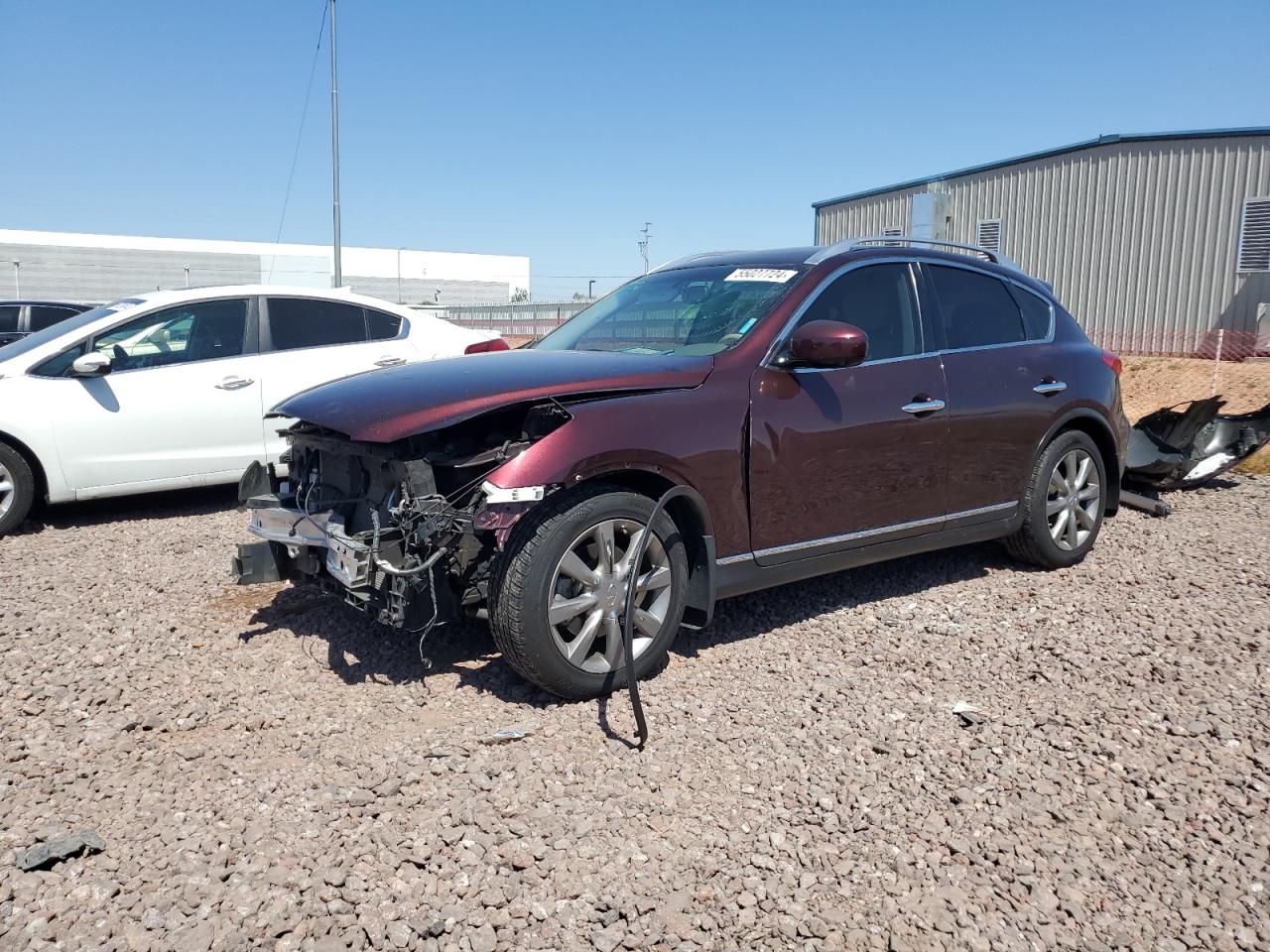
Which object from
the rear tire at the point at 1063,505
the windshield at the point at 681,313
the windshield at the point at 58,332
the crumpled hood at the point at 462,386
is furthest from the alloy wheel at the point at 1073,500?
the windshield at the point at 58,332

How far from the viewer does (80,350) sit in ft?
22.5

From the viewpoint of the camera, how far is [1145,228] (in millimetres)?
20234

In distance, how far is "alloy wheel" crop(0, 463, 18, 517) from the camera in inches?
257

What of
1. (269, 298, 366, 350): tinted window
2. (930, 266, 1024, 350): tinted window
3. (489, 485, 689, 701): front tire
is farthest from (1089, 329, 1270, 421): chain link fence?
(489, 485, 689, 701): front tire

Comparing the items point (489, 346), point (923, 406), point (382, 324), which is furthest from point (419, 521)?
point (382, 324)

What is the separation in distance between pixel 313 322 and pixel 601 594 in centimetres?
480

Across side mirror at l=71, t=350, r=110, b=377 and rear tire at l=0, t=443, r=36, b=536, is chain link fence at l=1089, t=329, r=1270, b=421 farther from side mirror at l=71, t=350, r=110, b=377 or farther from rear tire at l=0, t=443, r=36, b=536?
rear tire at l=0, t=443, r=36, b=536

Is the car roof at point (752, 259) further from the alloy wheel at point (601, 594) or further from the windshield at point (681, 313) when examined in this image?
the alloy wheel at point (601, 594)

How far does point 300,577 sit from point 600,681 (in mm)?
1453

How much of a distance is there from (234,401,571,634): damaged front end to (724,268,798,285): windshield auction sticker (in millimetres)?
1470

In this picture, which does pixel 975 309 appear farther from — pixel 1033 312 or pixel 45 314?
pixel 45 314

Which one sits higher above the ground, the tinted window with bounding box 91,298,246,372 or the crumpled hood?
the tinted window with bounding box 91,298,246,372

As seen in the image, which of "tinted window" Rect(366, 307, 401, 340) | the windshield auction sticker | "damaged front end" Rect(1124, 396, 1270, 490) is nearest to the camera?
the windshield auction sticker

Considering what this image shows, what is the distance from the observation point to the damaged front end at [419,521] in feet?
11.9
